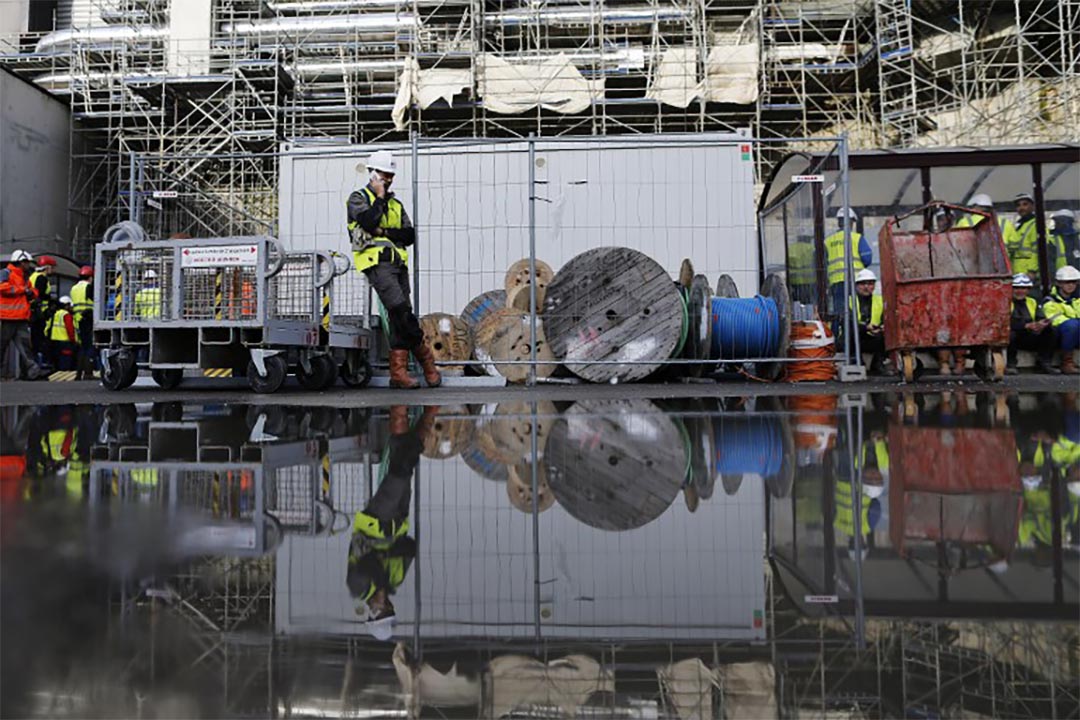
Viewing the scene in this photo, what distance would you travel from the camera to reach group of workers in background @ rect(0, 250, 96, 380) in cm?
1184

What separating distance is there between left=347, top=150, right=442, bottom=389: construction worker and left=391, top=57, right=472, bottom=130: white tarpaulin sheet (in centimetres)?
1180

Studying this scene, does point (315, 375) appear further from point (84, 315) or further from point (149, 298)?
point (84, 315)

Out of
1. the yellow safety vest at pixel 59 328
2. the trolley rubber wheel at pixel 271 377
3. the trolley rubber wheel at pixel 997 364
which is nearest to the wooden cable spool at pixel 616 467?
the trolley rubber wheel at pixel 271 377

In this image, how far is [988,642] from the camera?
3.90 feet

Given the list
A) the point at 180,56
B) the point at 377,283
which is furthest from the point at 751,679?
the point at 180,56

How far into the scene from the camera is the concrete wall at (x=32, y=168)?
1777 cm

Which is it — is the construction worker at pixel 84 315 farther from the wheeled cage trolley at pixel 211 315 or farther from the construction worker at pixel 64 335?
the wheeled cage trolley at pixel 211 315

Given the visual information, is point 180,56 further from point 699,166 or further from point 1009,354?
point 1009,354

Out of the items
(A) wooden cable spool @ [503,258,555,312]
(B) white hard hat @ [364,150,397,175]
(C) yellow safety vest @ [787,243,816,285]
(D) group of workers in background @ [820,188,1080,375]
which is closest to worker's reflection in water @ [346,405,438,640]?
(B) white hard hat @ [364,150,397,175]

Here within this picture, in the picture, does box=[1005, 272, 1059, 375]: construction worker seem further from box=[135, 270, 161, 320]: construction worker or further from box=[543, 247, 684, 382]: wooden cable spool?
box=[135, 270, 161, 320]: construction worker

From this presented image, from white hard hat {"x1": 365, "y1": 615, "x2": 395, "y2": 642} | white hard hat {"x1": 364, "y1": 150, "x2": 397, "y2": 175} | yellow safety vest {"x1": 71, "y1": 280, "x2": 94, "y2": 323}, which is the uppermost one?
white hard hat {"x1": 364, "y1": 150, "x2": 397, "y2": 175}

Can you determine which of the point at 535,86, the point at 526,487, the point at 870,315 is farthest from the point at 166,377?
the point at 535,86

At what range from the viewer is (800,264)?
1117 cm

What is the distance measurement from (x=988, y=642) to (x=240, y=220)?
63.0 feet
